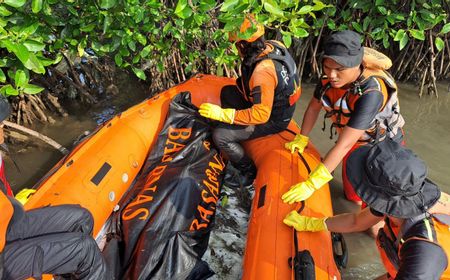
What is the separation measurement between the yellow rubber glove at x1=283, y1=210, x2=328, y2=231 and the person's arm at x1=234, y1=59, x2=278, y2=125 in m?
0.75

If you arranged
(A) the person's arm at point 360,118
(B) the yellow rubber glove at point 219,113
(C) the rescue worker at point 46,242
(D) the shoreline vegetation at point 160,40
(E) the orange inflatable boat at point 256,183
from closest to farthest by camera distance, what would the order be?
(C) the rescue worker at point 46,242 < (E) the orange inflatable boat at point 256,183 < (A) the person's arm at point 360,118 < (D) the shoreline vegetation at point 160,40 < (B) the yellow rubber glove at point 219,113

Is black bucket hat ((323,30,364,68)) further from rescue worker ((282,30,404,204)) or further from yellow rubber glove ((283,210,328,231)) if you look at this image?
yellow rubber glove ((283,210,328,231))

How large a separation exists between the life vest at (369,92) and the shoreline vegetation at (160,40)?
0.62 m

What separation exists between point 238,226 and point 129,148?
0.93 m

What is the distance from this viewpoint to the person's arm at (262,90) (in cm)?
272

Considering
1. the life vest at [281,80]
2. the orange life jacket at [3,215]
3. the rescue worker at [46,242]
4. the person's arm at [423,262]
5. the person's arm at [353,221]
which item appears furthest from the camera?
the life vest at [281,80]

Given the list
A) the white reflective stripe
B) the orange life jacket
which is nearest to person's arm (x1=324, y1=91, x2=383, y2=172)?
the white reflective stripe

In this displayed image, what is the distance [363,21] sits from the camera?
4.25m

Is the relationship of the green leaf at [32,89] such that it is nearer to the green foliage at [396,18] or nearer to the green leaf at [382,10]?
the green foliage at [396,18]

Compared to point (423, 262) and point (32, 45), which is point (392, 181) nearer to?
point (423, 262)

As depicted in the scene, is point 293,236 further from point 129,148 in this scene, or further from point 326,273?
point 129,148

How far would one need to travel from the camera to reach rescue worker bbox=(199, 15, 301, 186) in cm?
272

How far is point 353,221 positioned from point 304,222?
0.32 metres

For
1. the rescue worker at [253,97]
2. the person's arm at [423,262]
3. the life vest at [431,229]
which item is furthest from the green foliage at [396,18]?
the person's arm at [423,262]
